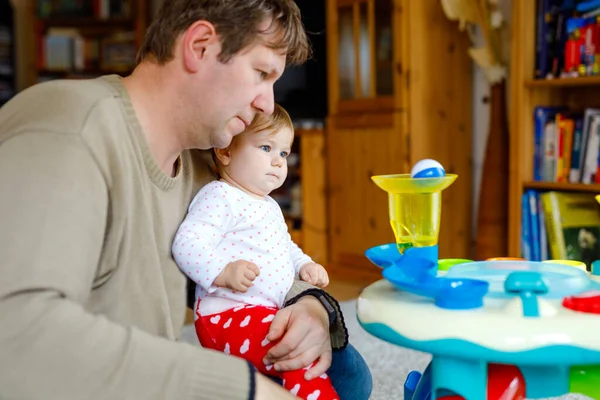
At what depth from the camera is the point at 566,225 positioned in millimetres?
2795

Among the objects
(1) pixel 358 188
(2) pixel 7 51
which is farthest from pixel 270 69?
(2) pixel 7 51

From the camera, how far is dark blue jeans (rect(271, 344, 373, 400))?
1205 millimetres

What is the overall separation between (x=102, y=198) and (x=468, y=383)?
49 cm

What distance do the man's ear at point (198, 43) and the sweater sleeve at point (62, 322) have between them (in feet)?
0.84

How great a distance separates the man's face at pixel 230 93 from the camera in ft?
3.33

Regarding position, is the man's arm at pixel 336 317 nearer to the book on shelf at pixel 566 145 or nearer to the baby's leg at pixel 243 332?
the baby's leg at pixel 243 332

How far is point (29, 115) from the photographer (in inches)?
34.5

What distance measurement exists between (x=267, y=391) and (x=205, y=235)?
365 mm

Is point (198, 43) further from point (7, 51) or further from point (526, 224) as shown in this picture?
point (7, 51)

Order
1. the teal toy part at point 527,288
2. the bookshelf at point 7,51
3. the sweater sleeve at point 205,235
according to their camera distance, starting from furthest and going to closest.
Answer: the bookshelf at point 7,51 → the sweater sleeve at point 205,235 → the teal toy part at point 527,288

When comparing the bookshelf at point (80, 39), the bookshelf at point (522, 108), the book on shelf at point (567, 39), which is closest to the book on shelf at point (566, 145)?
the bookshelf at point (522, 108)

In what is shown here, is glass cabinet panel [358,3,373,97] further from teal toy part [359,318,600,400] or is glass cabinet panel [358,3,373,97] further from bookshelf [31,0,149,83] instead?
teal toy part [359,318,600,400]

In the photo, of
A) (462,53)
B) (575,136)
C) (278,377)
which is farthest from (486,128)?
(278,377)

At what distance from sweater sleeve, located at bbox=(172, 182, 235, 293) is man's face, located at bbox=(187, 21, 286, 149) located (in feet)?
0.39
